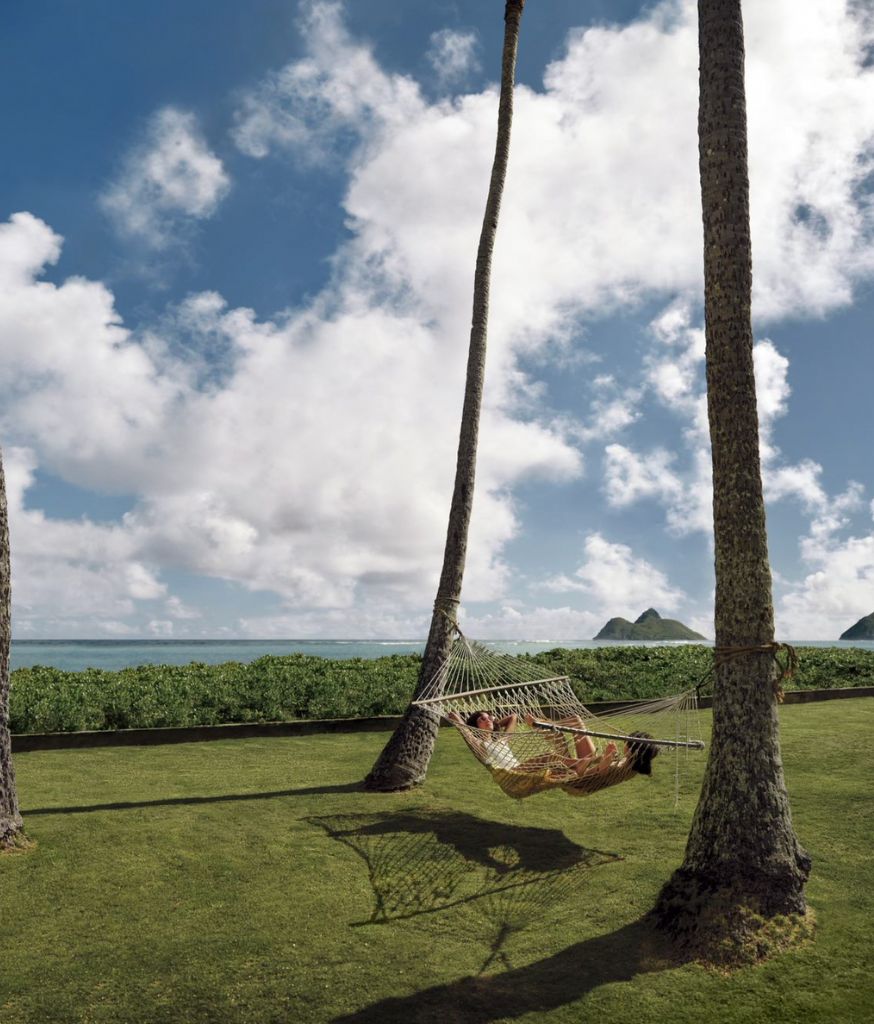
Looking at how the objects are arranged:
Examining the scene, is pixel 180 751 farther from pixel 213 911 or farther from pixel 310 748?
pixel 213 911

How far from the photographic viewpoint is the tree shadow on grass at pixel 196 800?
6.49 m

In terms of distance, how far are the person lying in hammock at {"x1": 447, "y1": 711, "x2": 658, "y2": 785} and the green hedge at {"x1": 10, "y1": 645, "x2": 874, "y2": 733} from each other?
153cm

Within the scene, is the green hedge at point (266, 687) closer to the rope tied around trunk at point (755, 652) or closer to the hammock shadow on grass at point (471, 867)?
the hammock shadow on grass at point (471, 867)

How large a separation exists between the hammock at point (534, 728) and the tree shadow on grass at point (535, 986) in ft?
4.34

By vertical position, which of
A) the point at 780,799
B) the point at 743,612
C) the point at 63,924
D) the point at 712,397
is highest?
the point at 712,397

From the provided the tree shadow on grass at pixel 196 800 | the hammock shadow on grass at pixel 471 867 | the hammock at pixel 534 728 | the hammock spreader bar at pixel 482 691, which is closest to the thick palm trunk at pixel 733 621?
the hammock at pixel 534 728

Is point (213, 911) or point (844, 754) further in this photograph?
point (844, 754)

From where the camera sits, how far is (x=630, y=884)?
4926 mm

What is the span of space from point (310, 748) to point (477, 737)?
394 centimetres

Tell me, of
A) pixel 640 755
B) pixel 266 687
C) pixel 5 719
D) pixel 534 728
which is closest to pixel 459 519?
pixel 534 728

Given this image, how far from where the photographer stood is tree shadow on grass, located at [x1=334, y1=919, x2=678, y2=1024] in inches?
136

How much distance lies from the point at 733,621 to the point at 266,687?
8441 mm

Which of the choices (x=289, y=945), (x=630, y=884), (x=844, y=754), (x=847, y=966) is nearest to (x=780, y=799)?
(x=847, y=966)

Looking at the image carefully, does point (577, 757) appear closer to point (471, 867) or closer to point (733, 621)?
point (471, 867)
